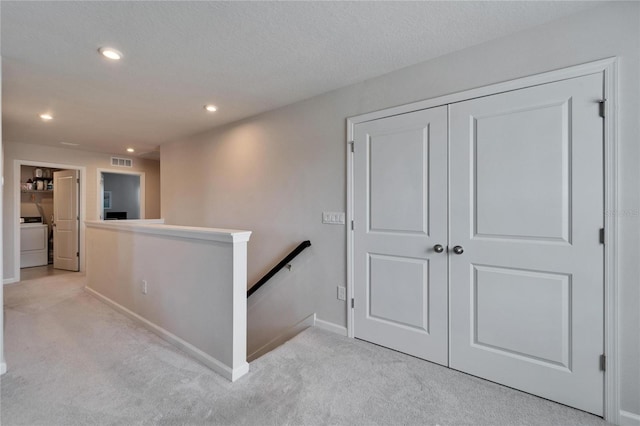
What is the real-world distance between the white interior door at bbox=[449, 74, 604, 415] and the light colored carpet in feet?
0.73

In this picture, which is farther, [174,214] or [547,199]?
[174,214]

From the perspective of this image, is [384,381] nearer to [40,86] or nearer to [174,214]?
[40,86]

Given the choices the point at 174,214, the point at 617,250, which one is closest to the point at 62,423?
the point at 617,250

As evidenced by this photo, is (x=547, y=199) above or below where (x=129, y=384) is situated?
above

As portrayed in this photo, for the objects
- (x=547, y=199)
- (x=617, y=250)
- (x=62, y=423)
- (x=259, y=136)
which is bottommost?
(x=62, y=423)

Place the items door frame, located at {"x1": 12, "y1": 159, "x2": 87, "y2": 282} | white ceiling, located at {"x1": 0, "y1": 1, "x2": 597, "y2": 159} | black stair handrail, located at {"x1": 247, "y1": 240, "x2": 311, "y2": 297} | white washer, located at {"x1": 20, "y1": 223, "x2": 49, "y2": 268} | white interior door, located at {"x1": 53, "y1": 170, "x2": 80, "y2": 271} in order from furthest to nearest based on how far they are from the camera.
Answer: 1. white washer, located at {"x1": 20, "y1": 223, "x2": 49, "y2": 268}
2. white interior door, located at {"x1": 53, "y1": 170, "x2": 80, "y2": 271}
3. door frame, located at {"x1": 12, "y1": 159, "x2": 87, "y2": 282}
4. black stair handrail, located at {"x1": 247, "y1": 240, "x2": 311, "y2": 297}
5. white ceiling, located at {"x1": 0, "y1": 1, "x2": 597, "y2": 159}

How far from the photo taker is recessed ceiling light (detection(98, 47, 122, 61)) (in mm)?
2090

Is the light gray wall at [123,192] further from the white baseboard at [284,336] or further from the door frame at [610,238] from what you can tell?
the door frame at [610,238]

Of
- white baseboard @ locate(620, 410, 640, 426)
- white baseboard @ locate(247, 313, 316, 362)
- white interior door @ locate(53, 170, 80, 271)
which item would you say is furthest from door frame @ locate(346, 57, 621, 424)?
white interior door @ locate(53, 170, 80, 271)

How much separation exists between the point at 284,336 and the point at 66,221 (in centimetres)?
548

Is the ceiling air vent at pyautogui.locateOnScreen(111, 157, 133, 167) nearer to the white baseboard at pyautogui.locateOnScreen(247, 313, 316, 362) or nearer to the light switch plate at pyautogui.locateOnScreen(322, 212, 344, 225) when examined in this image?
the white baseboard at pyautogui.locateOnScreen(247, 313, 316, 362)

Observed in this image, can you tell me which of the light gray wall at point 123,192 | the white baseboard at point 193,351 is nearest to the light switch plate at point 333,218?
the white baseboard at point 193,351

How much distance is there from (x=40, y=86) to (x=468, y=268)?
4020 millimetres

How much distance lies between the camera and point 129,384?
198 centimetres
